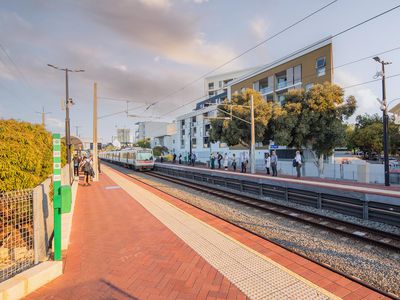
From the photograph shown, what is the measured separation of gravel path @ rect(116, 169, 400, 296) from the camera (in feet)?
15.2

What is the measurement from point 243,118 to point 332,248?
1888 cm

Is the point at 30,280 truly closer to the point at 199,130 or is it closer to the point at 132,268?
the point at 132,268

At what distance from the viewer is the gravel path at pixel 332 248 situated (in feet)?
15.2

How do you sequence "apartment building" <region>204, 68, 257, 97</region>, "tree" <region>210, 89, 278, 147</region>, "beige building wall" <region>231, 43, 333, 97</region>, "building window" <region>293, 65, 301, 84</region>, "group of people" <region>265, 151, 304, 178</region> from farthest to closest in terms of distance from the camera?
"apartment building" <region>204, 68, 257, 97</region>, "building window" <region>293, 65, 301, 84</region>, "beige building wall" <region>231, 43, 333, 97</region>, "tree" <region>210, 89, 278, 147</region>, "group of people" <region>265, 151, 304, 178</region>

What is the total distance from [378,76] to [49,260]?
19.0 meters

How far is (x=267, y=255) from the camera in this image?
5.02 m

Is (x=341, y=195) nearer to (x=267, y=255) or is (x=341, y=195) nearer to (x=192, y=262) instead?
(x=267, y=255)

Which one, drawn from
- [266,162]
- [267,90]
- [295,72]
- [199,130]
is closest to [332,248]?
[266,162]

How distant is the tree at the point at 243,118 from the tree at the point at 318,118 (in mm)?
1820

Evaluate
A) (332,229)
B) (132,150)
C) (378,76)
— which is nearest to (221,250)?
(332,229)

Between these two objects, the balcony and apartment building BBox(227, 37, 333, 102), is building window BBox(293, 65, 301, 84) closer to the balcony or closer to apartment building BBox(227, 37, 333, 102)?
apartment building BBox(227, 37, 333, 102)

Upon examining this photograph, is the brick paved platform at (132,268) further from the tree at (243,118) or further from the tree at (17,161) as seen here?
the tree at (243,118)

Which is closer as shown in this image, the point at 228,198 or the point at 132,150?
the point at 228,198

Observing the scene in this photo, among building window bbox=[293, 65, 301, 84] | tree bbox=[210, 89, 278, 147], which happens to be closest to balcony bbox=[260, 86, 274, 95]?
building window bbox=[293, 65, 301, 84]
